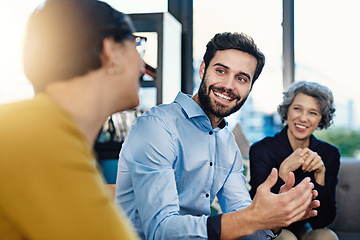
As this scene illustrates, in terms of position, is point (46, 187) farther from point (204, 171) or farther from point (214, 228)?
point (204, 171)

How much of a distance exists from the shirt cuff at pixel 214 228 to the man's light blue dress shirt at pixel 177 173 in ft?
0.05

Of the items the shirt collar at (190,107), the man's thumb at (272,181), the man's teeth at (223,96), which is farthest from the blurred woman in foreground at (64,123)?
the man's teeth at (223,96)

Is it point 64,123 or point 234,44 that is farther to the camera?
point 234,44

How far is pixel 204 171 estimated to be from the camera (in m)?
1.43

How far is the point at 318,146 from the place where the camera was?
218cm

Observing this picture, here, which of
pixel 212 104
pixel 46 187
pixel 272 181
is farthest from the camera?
pixel 212 104

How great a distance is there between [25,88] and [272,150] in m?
2.19

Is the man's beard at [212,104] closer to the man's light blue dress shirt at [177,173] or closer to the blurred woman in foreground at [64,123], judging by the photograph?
the man's light blue dress shirt at [177,173]

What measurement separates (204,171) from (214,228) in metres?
0.41

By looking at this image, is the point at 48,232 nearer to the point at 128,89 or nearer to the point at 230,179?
the point at 128,89

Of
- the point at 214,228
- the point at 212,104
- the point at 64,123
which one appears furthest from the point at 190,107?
the point at 64,123

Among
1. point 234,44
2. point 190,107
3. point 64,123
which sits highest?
point 234,44

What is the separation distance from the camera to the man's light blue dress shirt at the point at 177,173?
3.60 feet

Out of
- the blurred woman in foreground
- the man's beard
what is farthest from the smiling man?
the blurred woman in foreground
